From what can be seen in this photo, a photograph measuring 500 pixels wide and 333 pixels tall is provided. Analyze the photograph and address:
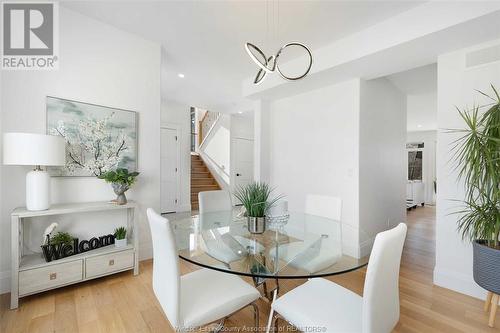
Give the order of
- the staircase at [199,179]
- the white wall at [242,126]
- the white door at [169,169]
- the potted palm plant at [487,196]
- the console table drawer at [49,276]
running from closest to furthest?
the potted palm plant at [487,196]
the console table drawer at [49,276]
the white door at [169,169]
the staircase at [199,179]
the white wall at [242,126]

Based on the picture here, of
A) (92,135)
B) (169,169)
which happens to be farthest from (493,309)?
(169,169)

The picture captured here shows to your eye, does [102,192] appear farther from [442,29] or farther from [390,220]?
[390,220]

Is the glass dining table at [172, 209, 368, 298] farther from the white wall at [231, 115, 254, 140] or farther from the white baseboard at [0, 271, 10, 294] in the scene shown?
the white wall at [231, 115, 254, 140]

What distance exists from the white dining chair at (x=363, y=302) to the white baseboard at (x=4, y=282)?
7.79 ft

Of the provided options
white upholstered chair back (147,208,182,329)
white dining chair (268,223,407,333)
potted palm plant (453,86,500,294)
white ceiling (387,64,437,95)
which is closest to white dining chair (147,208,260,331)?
white upholstered chair back (147,208,182,329)

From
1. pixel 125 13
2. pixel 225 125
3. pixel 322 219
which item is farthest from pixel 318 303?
pixel 225 125

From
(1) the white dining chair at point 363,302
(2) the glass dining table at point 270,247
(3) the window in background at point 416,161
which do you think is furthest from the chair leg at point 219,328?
(3) the window in background at point 416,161

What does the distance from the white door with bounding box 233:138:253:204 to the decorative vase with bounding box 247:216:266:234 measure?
4.61 m

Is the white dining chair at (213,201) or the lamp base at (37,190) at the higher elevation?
the lamp base at (37,190)

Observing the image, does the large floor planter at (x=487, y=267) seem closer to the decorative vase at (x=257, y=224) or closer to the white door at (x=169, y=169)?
the decorative vase at (x=257, y=224)

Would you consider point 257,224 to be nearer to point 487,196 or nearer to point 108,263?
point 108,263

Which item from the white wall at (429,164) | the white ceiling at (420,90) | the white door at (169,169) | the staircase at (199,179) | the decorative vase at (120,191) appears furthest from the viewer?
the white wall at (429,164)

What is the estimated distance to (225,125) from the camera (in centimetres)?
683

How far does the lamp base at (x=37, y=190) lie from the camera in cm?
192
